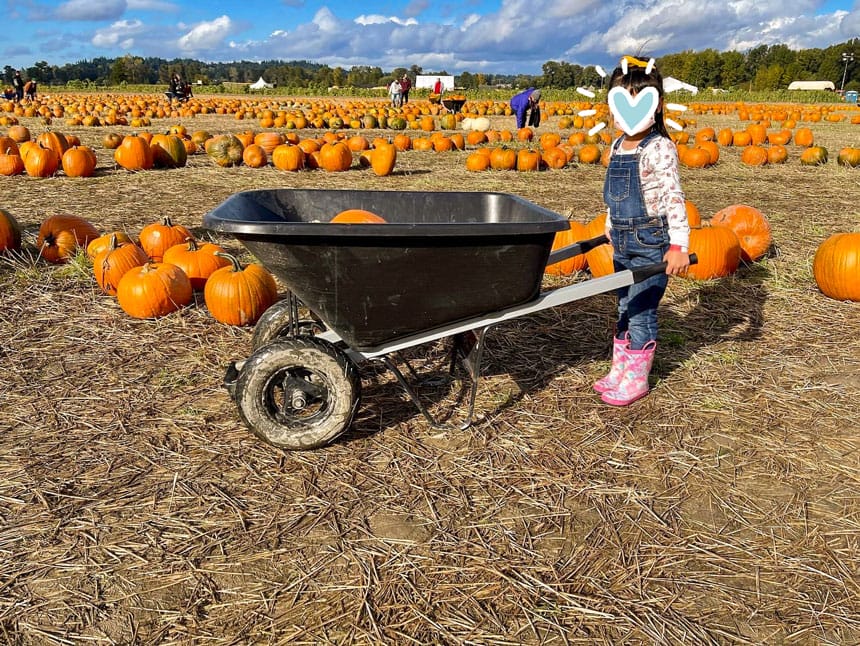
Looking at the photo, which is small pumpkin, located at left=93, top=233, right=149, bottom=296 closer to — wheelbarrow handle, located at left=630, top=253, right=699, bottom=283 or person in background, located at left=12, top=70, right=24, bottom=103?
wheelbarrow handle, located at left=630, top=253, right=699, bottom=283

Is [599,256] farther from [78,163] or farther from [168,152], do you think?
[168,152]

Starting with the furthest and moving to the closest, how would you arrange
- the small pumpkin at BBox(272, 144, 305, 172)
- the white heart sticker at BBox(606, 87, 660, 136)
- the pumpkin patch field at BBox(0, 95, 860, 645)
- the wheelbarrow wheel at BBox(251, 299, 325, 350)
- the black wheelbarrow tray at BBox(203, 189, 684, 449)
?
the small pumpkin at BBox(272, 144, 305, 172)
the wheelbarrow wheel at BBox(251, 299, 325, 350)
the white heart sticker at BBox(606, 87, 660, 136)
the black wheelbarrow tray at BBox(203, 189, 684, 449)
the pumpkin patch field at BBox(0, 95, 860, 645)

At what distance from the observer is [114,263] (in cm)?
468

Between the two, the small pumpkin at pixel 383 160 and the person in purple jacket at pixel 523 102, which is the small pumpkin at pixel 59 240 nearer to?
the small pumpkin at pixel 383 160

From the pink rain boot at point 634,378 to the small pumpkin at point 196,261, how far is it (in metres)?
2.99

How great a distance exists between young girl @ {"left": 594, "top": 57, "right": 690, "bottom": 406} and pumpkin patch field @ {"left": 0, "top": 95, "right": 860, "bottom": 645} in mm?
276

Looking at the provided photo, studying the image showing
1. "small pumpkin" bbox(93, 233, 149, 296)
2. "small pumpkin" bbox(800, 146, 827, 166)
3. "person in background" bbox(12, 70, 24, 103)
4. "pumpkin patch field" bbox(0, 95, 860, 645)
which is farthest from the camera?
"person in background" bbox(12, 70, 24, 103)

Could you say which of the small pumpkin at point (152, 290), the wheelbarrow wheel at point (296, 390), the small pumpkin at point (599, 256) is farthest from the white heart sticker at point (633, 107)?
the small pumpkin at point (152, 290)

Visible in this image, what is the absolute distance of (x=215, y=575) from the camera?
2207 millimetres

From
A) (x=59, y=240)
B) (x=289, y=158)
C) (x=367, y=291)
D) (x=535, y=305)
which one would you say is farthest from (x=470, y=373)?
(x=289, y=158)

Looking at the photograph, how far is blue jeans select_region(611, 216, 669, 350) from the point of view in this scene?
3.16 metres

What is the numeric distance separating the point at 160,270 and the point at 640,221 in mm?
3208

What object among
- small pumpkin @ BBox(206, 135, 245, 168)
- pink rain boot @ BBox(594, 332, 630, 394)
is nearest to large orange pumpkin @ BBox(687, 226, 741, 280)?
pink rain boot @ BBox(594, 332, 630, 394)

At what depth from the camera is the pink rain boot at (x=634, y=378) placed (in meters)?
3.40
